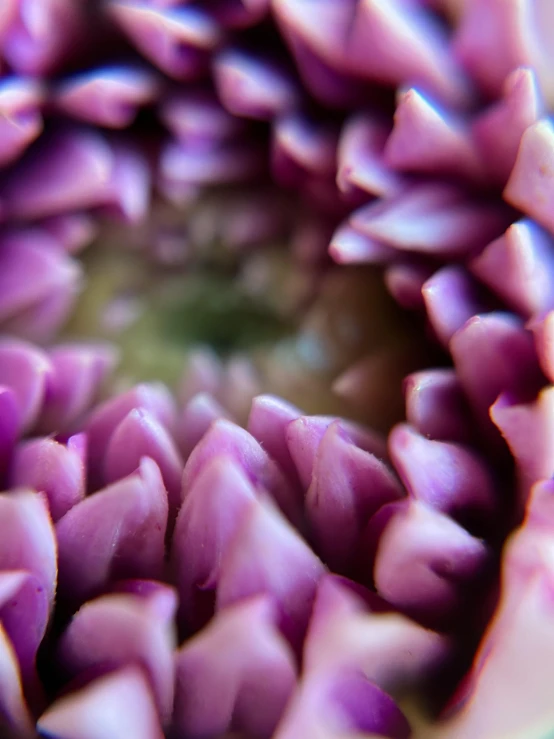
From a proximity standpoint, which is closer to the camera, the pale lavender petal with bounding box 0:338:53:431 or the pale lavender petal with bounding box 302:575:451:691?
the pale lavender petal with bounding box 302:575:451:691

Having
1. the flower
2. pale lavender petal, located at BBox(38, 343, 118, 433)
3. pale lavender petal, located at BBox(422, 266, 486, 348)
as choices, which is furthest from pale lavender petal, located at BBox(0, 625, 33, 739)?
pale lavender petal, located at BBox(422, 266, 486, 348)

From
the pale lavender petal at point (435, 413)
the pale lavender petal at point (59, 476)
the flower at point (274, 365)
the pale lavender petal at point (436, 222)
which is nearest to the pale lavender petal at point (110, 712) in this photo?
the flower at point (274, 365)

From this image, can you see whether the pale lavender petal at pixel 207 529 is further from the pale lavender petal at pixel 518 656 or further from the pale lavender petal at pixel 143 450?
the pale lavender petal at pixel 518 656

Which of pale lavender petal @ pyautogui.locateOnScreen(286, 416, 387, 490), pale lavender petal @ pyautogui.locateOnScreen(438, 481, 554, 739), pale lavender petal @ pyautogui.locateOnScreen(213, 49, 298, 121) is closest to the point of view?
pale lavender petal @ pyautogui.locateOnScreen(438, 481, 554, 739)

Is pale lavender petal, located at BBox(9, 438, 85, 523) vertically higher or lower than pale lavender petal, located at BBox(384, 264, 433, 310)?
lower

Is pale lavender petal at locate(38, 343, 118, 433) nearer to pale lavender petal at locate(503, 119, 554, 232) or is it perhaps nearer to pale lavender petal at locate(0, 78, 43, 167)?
pale lavender petal at locate(0, 78, 43, 167)

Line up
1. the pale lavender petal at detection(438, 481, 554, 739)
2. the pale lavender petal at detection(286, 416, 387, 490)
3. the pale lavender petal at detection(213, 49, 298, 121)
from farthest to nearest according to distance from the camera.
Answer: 1. the pale lavender petal at detection(213, 49, 298, 121)
2. the pale lavender petal at detection(286, 416, 387, 490)
3. the pale lavender petal at detection(438, 481, 554, 739)
